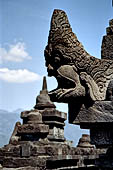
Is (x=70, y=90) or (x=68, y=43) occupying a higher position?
(x=68, y=43)

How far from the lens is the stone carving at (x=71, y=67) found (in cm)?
474

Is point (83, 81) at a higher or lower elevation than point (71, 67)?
lower

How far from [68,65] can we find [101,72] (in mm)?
435

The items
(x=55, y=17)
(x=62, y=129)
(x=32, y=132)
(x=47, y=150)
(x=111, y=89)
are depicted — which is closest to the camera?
(x=111, y=89)

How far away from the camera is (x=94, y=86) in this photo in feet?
15.5

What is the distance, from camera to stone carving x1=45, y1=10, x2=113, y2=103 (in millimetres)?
4738

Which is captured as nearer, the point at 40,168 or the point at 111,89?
the point at 111,89

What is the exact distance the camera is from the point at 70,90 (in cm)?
474

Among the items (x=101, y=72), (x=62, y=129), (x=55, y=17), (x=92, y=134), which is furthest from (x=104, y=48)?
(x=62, y=129)

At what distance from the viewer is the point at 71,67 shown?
4.83 metres

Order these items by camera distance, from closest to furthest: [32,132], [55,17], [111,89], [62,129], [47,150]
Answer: [111,89], [55,17], [47,150], [32,132], [62,129]

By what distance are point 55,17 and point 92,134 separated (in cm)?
164

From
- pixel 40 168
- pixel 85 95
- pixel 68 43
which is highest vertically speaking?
pixel 68 43

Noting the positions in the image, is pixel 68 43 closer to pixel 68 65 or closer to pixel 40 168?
pixel 68 65
